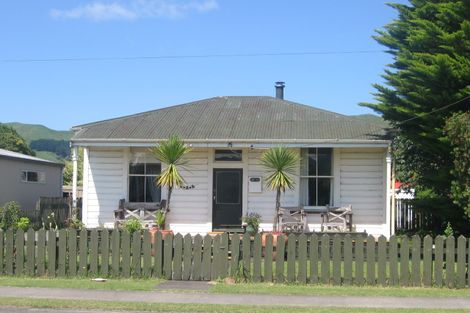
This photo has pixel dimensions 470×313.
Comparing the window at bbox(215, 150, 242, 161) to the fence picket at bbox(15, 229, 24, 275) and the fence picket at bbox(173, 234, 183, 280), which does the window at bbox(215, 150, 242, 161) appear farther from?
the fence picket at bbox(15, 229, 24, 275)

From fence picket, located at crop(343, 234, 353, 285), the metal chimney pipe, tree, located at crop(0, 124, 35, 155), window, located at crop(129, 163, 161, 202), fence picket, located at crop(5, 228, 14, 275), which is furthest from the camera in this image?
tree, located at crop(0, 124, 35, 155)

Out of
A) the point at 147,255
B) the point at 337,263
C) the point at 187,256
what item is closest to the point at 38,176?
the point at 147,255

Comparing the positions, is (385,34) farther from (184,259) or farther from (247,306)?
(247,306)

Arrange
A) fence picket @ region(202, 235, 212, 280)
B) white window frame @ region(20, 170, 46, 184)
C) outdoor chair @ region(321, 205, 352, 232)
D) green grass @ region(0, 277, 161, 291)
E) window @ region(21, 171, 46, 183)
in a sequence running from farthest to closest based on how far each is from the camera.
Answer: window @ region(21, 171, 46, 183) < white window frame @ region(20, 170, 46, 184) < outdoor chair @ region(321, 205, 352, 232) < fence picket @ region(202, 235, 212, 280) < green grass @ region(0, 277, 161, 291)

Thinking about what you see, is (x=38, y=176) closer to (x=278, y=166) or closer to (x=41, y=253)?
(x=278, y=166)

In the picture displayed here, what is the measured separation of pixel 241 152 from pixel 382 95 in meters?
4.55

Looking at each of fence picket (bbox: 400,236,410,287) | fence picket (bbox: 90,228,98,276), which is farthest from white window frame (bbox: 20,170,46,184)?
fence picket (bbox: 400,236,410,287)

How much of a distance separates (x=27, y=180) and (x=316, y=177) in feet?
46.6

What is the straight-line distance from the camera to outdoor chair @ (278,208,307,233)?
706 inches

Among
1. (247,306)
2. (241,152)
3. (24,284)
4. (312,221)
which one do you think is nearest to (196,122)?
(241,152)

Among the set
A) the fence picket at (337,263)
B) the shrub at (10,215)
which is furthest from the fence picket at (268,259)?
the shrub at (10,215)

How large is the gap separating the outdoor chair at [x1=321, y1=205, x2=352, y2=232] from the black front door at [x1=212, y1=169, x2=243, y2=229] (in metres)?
2.63

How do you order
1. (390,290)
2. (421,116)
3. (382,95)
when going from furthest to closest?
(382,95) → (421,116) → (390,290)

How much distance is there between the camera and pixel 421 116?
15.9 m
